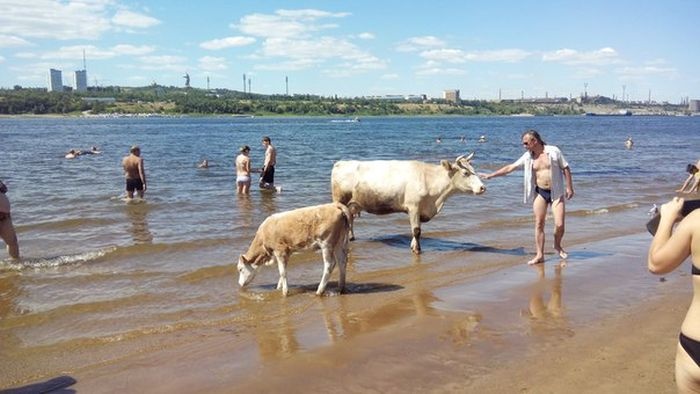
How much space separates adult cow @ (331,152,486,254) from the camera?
13.4 m

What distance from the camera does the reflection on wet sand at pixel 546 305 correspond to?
788cm

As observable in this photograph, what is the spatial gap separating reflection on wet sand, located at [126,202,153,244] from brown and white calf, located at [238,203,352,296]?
18.3ft

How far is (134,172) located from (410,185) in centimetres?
1059

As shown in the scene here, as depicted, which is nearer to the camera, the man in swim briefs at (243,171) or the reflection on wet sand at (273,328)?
the reflection on wet sand at (273,328)

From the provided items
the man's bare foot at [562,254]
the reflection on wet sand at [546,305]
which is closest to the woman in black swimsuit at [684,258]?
the reflection on wet sand at [546,305]

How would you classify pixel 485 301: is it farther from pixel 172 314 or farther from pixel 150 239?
pixel 150 239

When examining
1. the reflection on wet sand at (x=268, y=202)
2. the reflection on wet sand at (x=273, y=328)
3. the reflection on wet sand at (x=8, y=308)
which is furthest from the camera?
the reflection on wet sand at (x=268, y=202)

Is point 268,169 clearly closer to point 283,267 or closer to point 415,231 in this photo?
point 415,231

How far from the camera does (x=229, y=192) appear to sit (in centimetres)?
2405

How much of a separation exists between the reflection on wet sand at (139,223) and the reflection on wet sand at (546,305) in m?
8.83

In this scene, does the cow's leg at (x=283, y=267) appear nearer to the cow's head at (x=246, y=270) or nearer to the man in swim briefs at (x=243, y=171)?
the cow's head at (x=246, y=270)

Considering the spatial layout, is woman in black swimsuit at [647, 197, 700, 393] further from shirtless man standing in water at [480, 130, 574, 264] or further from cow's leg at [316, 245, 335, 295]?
shirtless man standing in water at [480, 130, 574, 264]

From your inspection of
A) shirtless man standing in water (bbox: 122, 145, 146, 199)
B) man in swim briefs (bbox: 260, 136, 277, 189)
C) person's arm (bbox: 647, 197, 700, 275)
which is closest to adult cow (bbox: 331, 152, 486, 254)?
shirtless man standing in water (bbox: 122, 145, 146, 199)

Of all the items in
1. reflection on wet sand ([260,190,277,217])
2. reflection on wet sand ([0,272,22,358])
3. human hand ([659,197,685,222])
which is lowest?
reflection on wet sand ([260,190,277,217])
